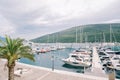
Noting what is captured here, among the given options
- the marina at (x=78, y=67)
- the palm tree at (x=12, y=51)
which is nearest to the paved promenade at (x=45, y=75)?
the marina at (x=78, y=67)

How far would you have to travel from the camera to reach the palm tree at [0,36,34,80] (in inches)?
691

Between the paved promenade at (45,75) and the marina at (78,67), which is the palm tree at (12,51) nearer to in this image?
the paved promenade at (45,75)

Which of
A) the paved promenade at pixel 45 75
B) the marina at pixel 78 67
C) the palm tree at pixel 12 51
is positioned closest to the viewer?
the palm tree at pixel 12 51

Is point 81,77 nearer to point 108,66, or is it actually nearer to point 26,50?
point 26,50

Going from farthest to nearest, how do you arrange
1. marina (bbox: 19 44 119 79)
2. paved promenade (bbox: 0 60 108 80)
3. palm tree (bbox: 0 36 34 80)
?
marina (bbox: 19 44 119 79), paved promenade (bbox: 0 60 108 80), palm tree (bbox: 0 36 34 80)

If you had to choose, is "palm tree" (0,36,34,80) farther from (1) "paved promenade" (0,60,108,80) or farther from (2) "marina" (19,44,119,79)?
(2) "marina" (19,44,119,79)

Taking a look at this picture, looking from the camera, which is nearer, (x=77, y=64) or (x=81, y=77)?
(x=81, y=77)

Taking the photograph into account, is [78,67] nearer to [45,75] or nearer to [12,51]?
[45,75]

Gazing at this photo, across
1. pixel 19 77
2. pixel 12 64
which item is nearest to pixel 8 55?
pixel 12 64

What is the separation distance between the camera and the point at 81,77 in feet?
67.4

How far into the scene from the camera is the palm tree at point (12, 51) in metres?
17.5

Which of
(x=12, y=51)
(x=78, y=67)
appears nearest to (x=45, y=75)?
(x=12, y=51)

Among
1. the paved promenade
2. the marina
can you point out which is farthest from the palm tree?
the marina

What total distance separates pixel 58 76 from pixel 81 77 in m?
3.07
